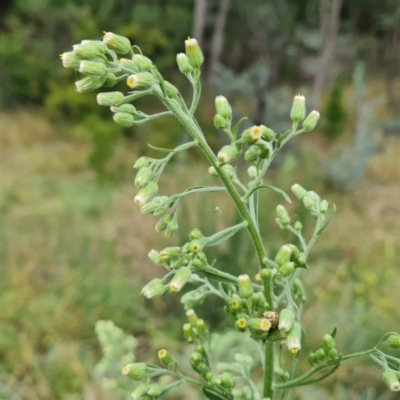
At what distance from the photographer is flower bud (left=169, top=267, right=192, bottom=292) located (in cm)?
82

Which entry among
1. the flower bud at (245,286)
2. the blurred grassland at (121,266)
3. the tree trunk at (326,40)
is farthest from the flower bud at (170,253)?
the tree trunk at (326,40)

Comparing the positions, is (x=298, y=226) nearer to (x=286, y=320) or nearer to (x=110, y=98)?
(x=286, y=320)

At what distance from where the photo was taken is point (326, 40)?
21.2 ft

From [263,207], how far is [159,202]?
8.63 ft

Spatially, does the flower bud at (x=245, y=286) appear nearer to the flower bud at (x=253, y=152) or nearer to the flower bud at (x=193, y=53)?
the flower bud at (x=253, y=152)

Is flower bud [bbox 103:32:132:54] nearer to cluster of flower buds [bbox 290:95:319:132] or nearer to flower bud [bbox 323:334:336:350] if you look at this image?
cluster of flower buds [bbox 290:95:319:132]

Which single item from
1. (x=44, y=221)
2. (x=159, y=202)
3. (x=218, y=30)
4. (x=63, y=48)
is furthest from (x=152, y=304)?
(x=63, y=48)

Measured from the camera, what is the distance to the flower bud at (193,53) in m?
0.86

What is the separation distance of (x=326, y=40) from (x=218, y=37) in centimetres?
139

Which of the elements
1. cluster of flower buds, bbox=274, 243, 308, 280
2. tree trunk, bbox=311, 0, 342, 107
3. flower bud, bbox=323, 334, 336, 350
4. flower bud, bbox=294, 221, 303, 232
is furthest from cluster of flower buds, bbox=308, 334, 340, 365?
tree trunk, bbox=311, 0, 342, 107

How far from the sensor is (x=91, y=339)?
3.21 meters

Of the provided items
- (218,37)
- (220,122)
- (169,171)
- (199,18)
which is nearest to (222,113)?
(220,122)

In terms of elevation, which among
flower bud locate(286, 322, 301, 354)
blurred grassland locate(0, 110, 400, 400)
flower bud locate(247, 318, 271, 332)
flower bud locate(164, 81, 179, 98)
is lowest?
blurred grassland locate(0, 110, 400, 400)

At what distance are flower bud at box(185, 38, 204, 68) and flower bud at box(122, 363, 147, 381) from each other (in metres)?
0.55
